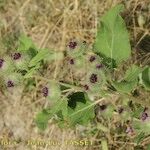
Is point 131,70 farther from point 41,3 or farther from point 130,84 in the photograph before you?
point 41,3

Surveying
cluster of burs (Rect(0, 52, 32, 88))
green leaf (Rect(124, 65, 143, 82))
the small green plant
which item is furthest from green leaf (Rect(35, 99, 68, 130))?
green leaf (Rect(124, 65, 143, 82))

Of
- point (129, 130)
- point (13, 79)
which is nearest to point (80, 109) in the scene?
point (13, 79)

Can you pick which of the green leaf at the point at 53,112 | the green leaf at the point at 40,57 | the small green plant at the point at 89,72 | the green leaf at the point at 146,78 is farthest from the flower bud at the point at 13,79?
the green leaf at the point at 146,78

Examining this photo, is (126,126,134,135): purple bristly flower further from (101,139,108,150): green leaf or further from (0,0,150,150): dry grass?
(0,0,150,150): dry grass

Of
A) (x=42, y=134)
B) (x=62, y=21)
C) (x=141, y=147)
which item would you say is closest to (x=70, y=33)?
(x=62, y=21)

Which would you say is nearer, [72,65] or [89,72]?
[89,72]

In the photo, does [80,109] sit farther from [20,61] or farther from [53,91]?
[20,61]
